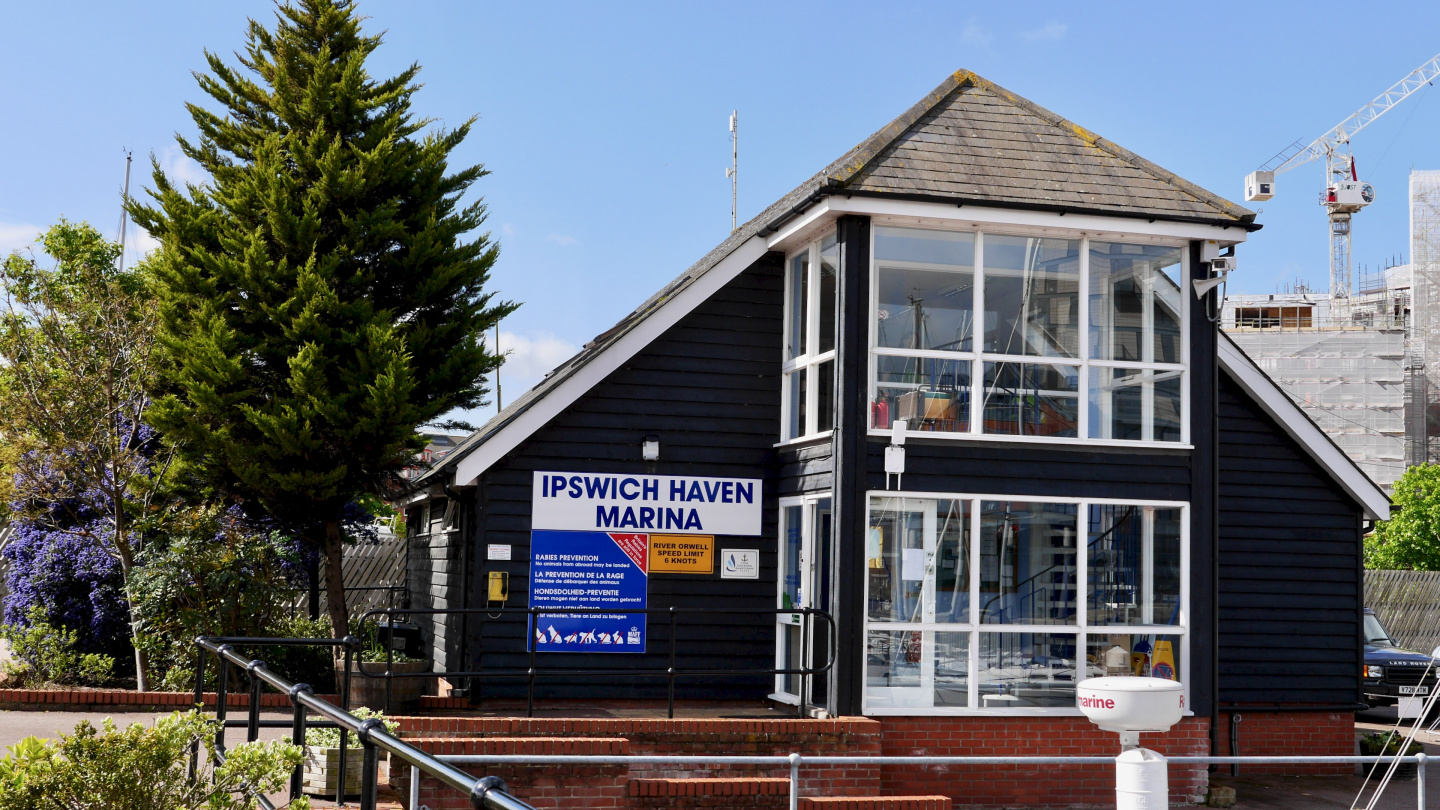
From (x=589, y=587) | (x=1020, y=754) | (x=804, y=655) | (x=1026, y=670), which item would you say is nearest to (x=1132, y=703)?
(x=1020, y=754)

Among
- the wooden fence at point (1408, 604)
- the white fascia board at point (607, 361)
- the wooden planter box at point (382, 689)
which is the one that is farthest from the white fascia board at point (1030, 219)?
the wooden fence at point (1408, 604)

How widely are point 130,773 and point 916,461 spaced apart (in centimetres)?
785

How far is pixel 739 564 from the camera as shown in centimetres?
1273

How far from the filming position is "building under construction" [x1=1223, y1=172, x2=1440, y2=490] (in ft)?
179

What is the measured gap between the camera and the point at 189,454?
46.9ft

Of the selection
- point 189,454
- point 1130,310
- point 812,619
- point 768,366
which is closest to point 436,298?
point 189,454

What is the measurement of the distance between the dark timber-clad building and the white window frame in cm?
3

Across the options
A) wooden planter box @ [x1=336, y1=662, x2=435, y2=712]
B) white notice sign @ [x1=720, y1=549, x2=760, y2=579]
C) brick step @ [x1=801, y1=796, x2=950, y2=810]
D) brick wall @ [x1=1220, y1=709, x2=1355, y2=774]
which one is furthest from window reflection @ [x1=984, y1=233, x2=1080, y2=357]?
wooden planter box @ [x1=336, y1=662, x2=435, y2=712]

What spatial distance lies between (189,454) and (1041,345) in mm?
9330

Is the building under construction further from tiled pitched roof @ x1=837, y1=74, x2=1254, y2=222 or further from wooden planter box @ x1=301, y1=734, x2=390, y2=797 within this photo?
wooden planter box @ x1=301, y1=734, x2=390, y2=797

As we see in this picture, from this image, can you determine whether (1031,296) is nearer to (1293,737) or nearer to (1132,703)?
(1132,703)

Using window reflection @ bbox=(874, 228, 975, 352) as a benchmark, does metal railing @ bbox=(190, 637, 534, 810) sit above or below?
below

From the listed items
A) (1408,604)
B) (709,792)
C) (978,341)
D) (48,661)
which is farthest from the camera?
(1408,604)

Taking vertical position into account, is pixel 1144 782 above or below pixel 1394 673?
above
